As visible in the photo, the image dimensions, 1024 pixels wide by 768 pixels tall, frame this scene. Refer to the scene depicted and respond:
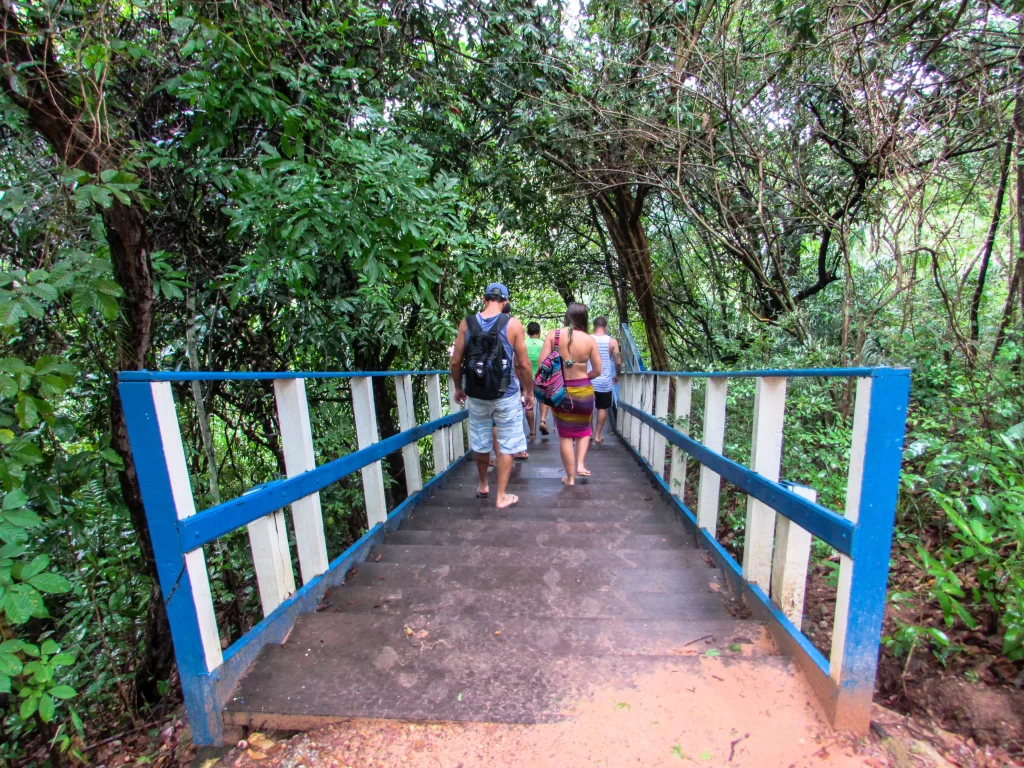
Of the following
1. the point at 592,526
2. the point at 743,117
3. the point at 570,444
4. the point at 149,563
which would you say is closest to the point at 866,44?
the point at 743,117

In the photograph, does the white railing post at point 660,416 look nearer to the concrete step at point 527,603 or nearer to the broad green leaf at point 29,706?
the concrete step at point 527,603

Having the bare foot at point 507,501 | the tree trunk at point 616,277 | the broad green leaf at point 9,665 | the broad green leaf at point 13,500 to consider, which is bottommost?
the bare foot at point 507,501

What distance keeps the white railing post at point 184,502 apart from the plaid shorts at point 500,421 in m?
2.17

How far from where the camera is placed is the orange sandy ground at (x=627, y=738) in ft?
4.50

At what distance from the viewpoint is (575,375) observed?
13.5ft

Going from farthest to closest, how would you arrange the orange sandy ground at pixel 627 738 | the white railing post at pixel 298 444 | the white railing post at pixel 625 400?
the white railing post at pixel 625 400
the white railing post at pixel 298 444
the orange sandy ground at pixel 627 738

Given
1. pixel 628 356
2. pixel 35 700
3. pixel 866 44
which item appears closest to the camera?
pixel 35 700

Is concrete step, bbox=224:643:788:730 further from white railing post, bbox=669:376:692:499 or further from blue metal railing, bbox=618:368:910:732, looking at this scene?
white railing post, bbox=669:376:692:499

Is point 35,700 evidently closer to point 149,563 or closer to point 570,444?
point 149,563

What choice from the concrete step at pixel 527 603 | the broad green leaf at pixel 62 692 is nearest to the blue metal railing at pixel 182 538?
the broad green leaf at pixel 62 692

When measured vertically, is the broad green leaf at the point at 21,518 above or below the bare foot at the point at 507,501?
above

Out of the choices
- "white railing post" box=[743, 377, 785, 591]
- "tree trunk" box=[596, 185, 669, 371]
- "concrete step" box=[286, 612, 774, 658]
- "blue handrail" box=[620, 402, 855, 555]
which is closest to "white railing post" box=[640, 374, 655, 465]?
"blue handrail" box=[620, 402, 855, 555]

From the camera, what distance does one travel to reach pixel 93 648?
2.56m

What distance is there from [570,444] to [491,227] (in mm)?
3305
